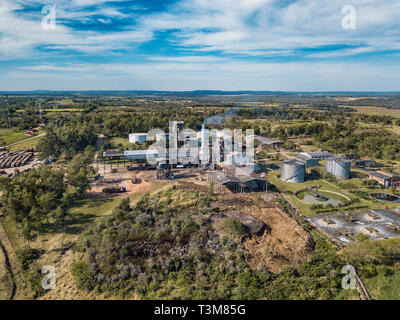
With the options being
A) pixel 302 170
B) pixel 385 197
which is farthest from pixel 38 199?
pixel 385 197

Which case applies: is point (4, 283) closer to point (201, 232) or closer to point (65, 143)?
point (201, 232)

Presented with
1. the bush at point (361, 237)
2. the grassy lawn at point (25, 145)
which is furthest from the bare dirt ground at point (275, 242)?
the grassy lawn at point (25, 145)

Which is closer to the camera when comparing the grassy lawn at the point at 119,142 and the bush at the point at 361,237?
the bush at the point at 361,237

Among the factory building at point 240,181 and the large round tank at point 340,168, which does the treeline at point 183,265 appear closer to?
the factory building at point 240,181

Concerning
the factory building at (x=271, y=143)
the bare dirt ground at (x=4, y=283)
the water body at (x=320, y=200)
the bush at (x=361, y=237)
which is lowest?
the bare dirt ground at (x=4, y=283)

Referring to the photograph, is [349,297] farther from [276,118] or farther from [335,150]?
[276,118]

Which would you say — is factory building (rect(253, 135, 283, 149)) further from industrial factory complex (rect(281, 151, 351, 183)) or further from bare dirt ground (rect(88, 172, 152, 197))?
→ bare dirt ground (rect(88, 172, 152, 197))

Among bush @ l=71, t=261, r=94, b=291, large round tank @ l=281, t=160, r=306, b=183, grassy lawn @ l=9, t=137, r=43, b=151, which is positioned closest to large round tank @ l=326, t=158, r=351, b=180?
large round tank @ l=281, t=160, r=306, b=183
